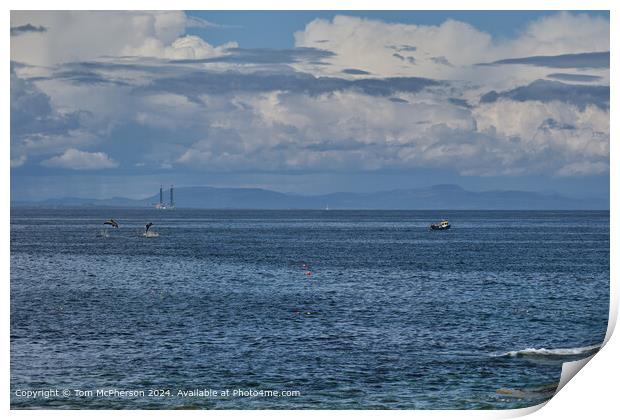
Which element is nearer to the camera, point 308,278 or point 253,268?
point 308,278

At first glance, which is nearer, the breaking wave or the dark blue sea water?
the dark blue sea water

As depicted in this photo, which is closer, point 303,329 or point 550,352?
point 550,352

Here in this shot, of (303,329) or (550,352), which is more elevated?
(303,329)

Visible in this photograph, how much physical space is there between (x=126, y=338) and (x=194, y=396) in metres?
12.0

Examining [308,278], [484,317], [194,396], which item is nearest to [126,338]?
[194,396]

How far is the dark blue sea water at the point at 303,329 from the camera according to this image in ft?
120

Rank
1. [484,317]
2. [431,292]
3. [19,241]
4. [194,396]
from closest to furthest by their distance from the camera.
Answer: [194,396] → [484,317] → [431,292] → [19,241]

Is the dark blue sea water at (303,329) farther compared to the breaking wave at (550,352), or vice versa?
the breaking wave at (550,352)

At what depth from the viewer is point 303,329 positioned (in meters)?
49.5

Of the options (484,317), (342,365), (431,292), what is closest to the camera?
(342,365)

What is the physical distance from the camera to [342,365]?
40.2 metres

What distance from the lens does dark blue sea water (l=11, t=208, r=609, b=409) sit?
36562 mm

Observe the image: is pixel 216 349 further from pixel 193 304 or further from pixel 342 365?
pixel 193 304
